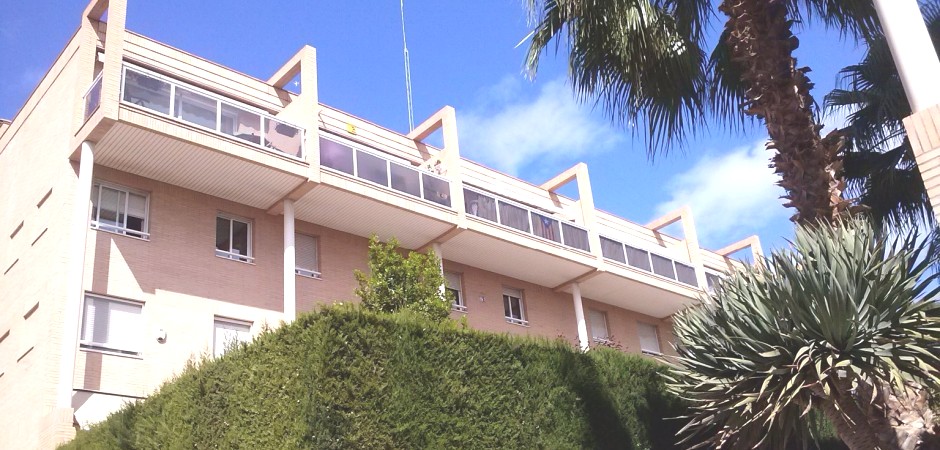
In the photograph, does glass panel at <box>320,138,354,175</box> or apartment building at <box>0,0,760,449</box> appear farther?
glass panel at <box>320,138,354,175</box>

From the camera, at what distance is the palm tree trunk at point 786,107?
1033 centimetres

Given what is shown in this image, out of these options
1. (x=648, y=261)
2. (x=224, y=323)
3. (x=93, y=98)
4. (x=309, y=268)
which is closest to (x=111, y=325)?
(x=224, y=323)

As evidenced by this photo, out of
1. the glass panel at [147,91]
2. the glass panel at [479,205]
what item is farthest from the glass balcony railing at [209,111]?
the glass panel at [479,205]

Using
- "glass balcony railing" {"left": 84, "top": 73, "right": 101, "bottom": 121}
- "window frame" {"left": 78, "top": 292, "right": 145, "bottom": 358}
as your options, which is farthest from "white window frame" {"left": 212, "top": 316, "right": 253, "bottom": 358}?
"glass balcony railing" {"left": 84, "top": 73, "right": 101, "bottom": 121}

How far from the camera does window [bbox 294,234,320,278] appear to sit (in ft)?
70.5

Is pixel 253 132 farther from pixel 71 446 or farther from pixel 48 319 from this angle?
pixel 71 446

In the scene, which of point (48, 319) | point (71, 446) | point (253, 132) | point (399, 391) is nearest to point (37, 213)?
point (48, 319)

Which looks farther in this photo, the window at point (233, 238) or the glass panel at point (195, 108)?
the window at point (233, 238)

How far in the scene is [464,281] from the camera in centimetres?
2506

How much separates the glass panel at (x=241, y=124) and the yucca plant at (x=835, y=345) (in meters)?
11.6

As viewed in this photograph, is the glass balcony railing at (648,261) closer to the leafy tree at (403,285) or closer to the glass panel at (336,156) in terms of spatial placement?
the glass panel at (336,156)

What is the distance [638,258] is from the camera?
28188 millimetres

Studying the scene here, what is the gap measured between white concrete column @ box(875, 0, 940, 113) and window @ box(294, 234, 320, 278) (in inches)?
665

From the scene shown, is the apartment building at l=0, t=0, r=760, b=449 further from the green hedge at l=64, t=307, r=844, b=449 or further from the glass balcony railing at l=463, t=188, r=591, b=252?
the green hedge at l=64, t=307, r=844, b=449
